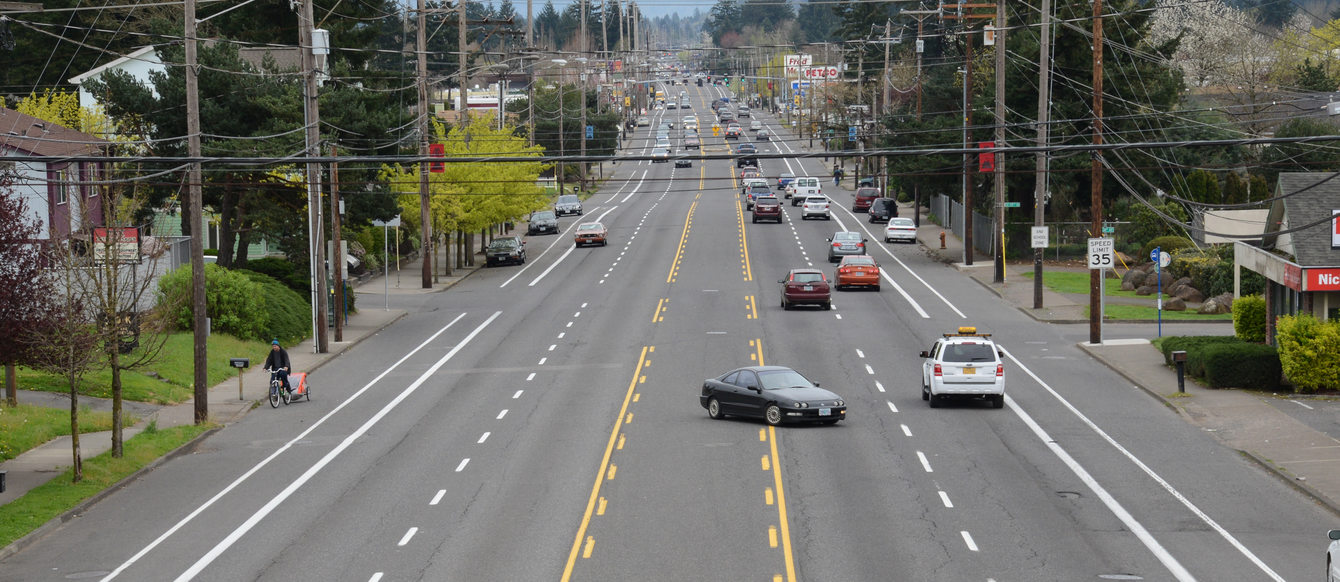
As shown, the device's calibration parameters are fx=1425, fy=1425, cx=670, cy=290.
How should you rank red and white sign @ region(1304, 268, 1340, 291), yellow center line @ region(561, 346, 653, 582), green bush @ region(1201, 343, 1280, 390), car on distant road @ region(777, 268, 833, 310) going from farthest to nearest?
car on distant road @ region(777, 268, 833, 310)
green bush @ region(1201, 343, 1280, 390)
red and white sign @ region(1304, 268, 1340, 291)
yellow center line @ region(561, 346, 653, 582)

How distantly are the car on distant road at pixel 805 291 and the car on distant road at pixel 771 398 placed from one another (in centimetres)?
1771

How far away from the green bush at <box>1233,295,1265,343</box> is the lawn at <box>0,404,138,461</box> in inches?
1071

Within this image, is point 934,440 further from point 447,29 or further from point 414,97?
point 447,29

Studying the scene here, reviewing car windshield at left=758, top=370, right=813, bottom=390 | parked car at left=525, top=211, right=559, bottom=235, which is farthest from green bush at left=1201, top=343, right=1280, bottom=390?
parked car at left=525, top=211, right=559, bottom=235

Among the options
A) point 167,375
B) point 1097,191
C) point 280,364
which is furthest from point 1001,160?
point 167,375

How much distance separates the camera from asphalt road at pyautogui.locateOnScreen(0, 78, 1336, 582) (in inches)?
762

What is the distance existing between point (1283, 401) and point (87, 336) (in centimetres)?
2505

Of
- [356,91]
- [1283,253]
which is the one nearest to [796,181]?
[356,91]

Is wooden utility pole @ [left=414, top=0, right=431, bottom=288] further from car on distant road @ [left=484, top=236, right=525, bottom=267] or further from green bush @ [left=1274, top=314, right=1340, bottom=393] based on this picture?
green bush @ [left=1274, top=314, right=1340, bottom=393]

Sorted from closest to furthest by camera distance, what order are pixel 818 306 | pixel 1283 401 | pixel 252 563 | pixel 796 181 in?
pixel 252 563
pixel 1283 401
pixel 818 306
pixel 796 181

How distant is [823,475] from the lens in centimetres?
2478

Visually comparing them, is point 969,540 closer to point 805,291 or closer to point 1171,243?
point 805,291

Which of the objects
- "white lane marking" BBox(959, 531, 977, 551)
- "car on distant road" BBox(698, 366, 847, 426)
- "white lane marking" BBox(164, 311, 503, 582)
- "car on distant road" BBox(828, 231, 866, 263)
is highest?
"car on distant road" BBox(828, 231, 866, 263)

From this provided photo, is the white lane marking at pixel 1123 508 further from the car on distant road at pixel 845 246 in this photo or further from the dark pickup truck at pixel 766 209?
the dark pickup truck at pixel 766 209
